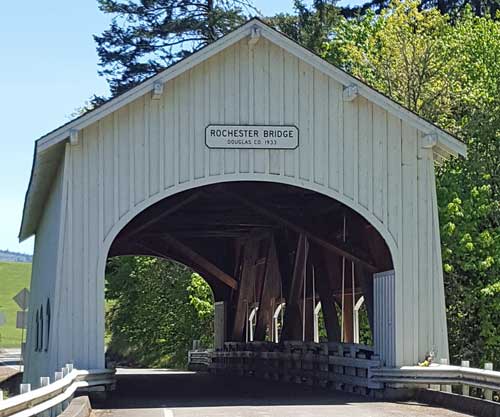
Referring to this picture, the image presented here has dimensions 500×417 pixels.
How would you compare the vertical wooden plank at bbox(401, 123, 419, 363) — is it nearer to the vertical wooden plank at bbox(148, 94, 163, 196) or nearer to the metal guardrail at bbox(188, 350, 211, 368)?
the vertical wooden plank at bbox(148, 94, 163, 196)

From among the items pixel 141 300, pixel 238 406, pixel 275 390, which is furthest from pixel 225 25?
pixel 238 406

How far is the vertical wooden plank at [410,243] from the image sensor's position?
63.0 feet

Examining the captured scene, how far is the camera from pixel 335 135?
1956cm

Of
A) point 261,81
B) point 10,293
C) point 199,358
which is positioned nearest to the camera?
point 261,81

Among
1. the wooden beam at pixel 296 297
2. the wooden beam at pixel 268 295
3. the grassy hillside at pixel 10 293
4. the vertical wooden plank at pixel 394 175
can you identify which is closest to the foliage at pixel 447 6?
the wooden beam at pixel 268 295

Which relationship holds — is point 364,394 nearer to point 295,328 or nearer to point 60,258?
point 60,258

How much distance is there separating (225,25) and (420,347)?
27.1m

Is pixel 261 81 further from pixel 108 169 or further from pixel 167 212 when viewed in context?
pixel 167 212

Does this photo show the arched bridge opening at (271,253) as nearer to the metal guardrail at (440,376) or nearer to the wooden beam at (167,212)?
the wooden beam at (167,212)

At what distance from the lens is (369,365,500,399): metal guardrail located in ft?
50.8

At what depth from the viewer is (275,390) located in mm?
21438

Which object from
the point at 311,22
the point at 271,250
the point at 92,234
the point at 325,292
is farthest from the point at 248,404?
the point at 311,22

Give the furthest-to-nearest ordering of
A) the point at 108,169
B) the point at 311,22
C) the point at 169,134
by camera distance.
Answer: the point at 311,22
the point at 169,134
the point at 108,169

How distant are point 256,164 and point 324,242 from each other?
12.4 feet
